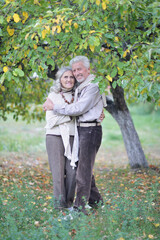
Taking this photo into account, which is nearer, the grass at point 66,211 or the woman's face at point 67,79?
the grass at point 66,211

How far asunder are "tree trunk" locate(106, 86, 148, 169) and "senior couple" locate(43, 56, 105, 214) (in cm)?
256

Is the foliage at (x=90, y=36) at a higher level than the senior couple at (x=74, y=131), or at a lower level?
higher

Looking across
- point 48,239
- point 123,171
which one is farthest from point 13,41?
point 123,171

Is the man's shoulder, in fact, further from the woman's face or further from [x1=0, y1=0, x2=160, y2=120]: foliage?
the woman's face

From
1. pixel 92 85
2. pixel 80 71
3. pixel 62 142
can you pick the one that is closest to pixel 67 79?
pixel 80 71

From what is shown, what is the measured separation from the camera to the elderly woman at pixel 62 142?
4113 mm

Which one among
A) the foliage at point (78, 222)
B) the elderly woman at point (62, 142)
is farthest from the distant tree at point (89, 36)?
the foliage at point (78, 222)

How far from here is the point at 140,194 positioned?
535 cm

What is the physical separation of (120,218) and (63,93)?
1.73 m

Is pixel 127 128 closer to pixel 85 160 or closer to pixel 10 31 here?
pixel 85 160

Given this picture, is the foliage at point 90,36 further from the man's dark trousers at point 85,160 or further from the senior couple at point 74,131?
the man's dark trousers at point 85,160

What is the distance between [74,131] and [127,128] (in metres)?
2.94

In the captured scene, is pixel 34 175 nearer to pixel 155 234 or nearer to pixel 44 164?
pixel 44 164

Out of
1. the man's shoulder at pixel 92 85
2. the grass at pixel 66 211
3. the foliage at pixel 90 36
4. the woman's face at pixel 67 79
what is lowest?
the grass at pixel 66 211
